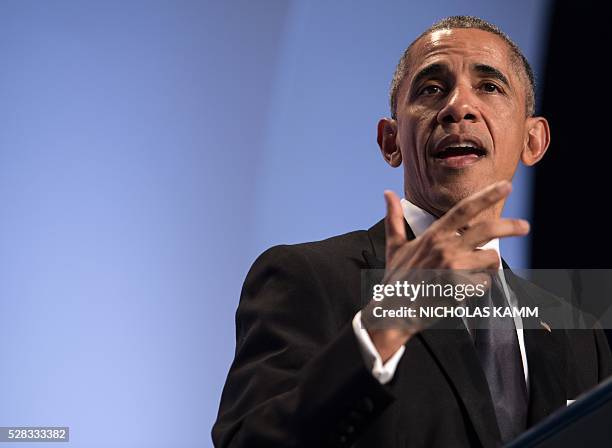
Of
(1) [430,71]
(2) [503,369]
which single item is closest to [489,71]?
(1) [430,71]

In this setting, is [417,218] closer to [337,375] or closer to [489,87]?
[489,87]

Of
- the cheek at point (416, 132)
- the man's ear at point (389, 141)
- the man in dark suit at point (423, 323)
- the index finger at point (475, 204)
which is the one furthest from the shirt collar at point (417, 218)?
the index finger at point (475, 204)

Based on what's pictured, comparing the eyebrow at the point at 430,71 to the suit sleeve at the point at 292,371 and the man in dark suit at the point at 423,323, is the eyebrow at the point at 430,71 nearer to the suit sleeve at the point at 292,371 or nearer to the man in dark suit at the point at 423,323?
the man in dark suit at the point at 423,323

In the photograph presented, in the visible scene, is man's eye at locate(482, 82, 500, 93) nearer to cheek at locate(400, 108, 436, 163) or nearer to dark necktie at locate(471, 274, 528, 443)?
cheek at locate(400, 108, 436, 163)

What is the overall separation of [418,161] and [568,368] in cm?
55

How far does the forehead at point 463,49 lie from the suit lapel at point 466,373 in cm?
66

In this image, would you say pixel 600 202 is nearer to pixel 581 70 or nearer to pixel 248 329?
pixel 581 70

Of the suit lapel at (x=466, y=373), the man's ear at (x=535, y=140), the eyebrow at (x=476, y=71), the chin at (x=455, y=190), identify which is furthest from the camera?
the man's ear at (x=535, y=140)

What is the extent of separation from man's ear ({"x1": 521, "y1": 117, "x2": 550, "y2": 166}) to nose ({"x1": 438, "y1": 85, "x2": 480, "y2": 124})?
34cm

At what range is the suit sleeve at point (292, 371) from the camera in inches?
44.4

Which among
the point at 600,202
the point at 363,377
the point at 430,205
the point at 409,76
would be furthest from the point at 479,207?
the point at 600,202

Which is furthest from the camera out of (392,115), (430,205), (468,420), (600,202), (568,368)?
(600,202)

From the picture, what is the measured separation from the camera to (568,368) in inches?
66.9

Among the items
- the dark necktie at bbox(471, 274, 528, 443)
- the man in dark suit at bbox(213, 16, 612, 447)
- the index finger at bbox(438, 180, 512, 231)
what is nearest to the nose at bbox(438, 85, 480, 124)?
the man in dark suit at bbox(213, 16, 612, 447)
